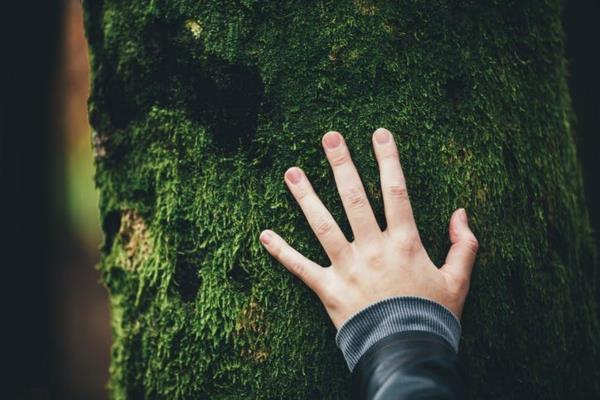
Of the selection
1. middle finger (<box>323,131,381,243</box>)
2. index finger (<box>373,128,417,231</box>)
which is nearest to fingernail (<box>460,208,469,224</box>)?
index finger (<box>373,128,417,231</box>)

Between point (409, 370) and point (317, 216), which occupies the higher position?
point (317, 216)

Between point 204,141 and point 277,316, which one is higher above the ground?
point 204,141

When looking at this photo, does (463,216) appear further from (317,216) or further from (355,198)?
(317,216)

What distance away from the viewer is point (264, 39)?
1201mm

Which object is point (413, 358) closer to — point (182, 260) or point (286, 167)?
point (286, 167)

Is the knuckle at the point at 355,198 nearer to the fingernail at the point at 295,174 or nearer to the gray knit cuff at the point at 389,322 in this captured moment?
the fingernail at the point at 295,174

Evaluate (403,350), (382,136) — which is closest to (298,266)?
(403,350)

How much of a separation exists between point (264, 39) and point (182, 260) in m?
0.76

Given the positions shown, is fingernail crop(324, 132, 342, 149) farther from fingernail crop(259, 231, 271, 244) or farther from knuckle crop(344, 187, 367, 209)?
fingernail crop(259, 231, 271, 244)

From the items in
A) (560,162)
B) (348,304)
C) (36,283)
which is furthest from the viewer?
(36,283)

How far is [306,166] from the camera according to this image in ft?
3.96

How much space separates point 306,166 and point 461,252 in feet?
1.78

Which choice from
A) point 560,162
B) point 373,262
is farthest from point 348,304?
point 560,162

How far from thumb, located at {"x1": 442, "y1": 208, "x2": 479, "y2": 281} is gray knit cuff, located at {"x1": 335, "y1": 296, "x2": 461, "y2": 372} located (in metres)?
0.13
